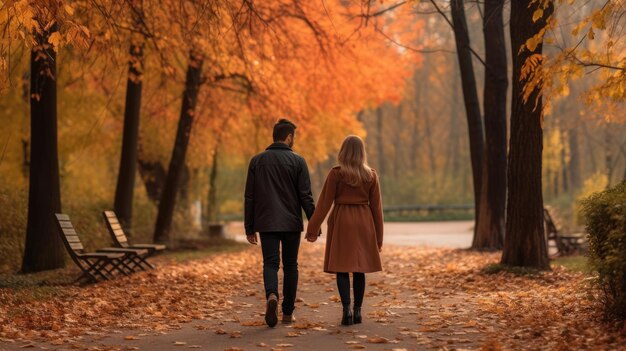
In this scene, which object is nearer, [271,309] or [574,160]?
[271,309]

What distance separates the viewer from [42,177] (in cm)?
1518

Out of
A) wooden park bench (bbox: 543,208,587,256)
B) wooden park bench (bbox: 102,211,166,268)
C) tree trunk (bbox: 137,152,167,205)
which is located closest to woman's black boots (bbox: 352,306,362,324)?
wooden park bench (bbox: 102,211,166,268)

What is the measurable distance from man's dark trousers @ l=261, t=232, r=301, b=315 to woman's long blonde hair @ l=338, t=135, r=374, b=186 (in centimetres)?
80

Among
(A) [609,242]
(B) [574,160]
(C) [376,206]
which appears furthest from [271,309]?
(B) [574,160]

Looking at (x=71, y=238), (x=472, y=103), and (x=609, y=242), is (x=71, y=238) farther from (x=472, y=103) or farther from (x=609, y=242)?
(x=472, y=103)

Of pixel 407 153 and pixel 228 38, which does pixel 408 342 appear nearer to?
pixel 228 38

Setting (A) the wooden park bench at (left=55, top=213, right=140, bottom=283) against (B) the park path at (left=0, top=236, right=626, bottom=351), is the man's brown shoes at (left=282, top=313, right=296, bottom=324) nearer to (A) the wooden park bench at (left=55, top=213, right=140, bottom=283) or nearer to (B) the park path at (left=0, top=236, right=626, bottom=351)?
(B) the park path at (left=0, top=236, right=626, bottom=351)

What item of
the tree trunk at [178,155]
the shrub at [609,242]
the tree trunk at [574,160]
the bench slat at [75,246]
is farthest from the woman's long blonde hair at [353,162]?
the tree trunk at [574,160]

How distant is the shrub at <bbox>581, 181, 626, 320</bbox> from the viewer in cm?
761

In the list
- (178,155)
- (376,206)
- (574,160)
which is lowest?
(376,206)

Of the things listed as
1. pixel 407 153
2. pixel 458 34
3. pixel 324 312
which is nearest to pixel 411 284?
pixel 324 312

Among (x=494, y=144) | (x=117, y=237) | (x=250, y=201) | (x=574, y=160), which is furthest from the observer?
(x=574, y=160)

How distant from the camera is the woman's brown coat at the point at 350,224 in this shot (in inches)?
362

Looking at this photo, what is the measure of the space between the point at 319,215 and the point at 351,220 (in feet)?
1.13
